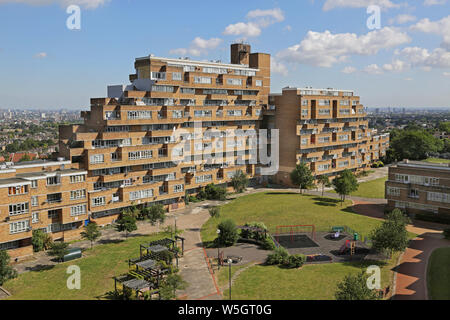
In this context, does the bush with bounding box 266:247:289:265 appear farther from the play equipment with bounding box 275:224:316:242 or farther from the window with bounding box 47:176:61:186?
the window with bounding box 47:176:61:186

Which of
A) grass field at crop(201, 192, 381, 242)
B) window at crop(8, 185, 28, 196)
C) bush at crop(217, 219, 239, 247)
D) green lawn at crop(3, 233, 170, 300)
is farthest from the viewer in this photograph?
grass field at crop(201, 192, 381, 242)

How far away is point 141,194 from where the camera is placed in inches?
2820

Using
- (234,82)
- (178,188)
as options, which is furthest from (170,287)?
(234,82)

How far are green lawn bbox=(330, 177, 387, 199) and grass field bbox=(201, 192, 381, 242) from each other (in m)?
10.5

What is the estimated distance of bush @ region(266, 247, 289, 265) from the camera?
161ft

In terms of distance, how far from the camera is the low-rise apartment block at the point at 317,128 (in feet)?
318

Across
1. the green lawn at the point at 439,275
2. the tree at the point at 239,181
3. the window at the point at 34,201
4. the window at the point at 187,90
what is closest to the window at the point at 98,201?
the window at the point at 34,201

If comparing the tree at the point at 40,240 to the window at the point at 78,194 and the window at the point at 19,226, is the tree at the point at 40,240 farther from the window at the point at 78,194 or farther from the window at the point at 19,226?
the window at the point at 78,194

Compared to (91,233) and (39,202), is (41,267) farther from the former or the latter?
(39,202)

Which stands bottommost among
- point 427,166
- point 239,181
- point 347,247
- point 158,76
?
point 347,247

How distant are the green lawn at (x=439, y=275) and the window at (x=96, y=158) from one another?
5318 cm

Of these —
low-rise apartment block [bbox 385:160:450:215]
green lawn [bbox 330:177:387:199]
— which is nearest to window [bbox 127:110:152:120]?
low-rise apartment block [bbox 385:160:450:215]

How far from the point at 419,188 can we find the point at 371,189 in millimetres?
26513

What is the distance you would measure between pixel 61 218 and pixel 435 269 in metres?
53.8
